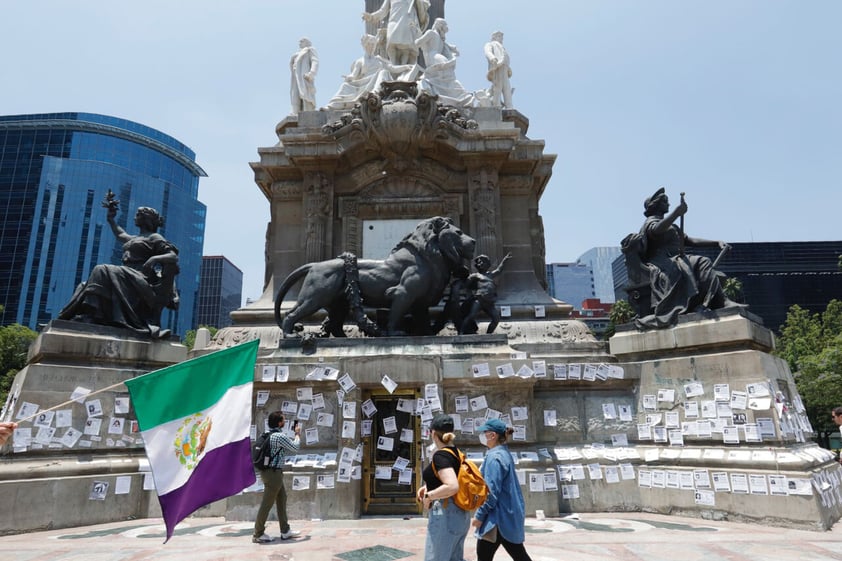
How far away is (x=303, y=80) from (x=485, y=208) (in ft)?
25.9

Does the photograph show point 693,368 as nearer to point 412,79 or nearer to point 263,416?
point 263,416

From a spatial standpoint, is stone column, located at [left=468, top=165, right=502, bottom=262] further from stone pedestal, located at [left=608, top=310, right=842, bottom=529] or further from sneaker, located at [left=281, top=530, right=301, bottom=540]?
sneaker, located at [left=281, top=530, right=301, bottom=540]

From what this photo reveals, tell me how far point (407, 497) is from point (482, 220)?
25.7 ft

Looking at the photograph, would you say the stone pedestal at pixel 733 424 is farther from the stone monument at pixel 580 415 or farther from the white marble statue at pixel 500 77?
the white marble statue at pixel 500 77

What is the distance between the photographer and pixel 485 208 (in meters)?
14.5

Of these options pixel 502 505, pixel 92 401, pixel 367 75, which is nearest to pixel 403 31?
pixel 367 75

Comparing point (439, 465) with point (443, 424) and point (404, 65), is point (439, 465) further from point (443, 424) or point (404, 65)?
point (404, 65)

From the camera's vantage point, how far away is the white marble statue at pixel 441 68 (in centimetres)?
1695

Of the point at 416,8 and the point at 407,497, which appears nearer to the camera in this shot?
the point at 407,497

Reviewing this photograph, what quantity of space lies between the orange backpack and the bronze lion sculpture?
5575mm

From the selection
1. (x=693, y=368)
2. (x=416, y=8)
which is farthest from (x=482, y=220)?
(x=416, y=8)

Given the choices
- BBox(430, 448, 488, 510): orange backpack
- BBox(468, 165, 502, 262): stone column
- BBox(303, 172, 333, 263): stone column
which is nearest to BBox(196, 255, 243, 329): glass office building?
BBox(303, 172, 333, 263): stone column

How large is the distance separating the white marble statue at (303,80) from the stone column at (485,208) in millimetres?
6308

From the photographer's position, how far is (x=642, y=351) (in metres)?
10.6
